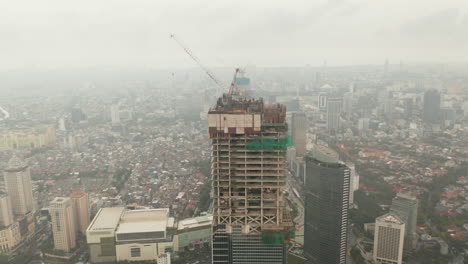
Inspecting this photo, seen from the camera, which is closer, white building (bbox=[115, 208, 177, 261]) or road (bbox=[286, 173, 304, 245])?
white building (bbox=[115, 208, 177, 261])

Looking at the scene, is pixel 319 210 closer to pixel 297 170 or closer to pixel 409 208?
pixel 409 208

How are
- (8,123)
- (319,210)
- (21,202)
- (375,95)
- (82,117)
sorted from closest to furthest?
(319,210), (21,202), (8,123), (82,117), (375,95)

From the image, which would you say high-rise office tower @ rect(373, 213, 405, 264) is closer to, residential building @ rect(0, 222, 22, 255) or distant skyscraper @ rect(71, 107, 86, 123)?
residential building @ rect(0, 222, 22, 255)

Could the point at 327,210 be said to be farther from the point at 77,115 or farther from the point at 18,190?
the point at 77,115

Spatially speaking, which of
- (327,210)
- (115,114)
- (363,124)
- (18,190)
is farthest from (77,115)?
(327,210)

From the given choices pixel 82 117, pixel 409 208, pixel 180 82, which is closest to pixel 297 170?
pixel 409 208

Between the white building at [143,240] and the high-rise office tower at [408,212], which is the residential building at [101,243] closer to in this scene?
the white building at [143,240]

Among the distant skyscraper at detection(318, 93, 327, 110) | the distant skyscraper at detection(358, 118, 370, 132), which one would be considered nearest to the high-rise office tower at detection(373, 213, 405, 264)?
the distant skyscraper at detection(358, 118, 370, 132)
